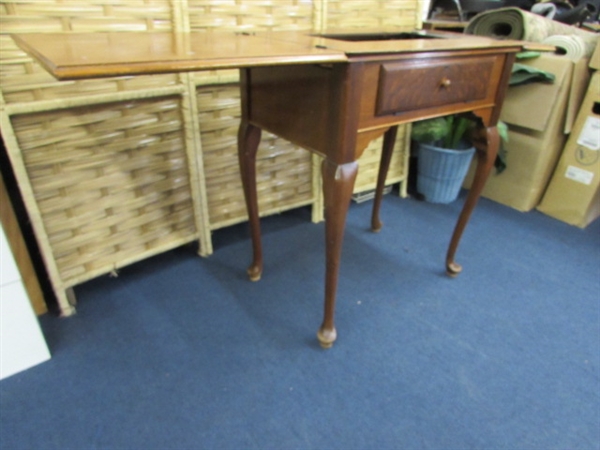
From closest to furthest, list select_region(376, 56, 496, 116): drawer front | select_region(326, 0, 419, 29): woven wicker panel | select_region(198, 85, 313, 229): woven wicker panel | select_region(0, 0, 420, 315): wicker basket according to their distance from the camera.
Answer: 1. select_region(376, 56, 496, 116): drawer front
2. select_region(0, 0, 420, 315): wicker basket
3. select_region(198, 85, 313, 229): woven wicker panel
4. select_region(326, 0, 419, 29): woven wicker panel

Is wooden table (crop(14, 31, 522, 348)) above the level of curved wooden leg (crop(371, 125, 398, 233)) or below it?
above

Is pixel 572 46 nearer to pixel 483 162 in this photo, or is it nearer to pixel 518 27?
pixel 518 27

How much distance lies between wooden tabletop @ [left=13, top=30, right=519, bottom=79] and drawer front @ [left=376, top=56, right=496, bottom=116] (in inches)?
1.6

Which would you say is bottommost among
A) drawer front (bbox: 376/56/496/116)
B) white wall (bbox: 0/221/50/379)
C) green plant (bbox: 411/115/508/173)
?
white wall (bbox: 0/221/50/379)

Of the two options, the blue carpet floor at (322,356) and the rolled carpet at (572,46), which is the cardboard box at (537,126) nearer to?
the rolled carpet at (572,46)

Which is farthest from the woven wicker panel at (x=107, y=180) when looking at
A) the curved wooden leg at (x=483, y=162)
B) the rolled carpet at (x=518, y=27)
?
the rolled carpet at (x=518, y=27)

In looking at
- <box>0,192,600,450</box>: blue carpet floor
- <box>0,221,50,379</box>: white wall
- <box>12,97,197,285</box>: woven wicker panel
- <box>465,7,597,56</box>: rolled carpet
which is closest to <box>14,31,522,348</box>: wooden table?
<box>0,192,600,450</box>: blue carpet floor

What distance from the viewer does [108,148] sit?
113cm

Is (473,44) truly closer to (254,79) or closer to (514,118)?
(254,79)

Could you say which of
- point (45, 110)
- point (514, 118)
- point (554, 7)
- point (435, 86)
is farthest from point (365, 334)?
point (554, 7)

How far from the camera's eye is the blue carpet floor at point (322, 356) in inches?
35.3

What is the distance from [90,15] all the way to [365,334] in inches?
42.0

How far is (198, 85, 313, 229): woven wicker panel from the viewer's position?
1301 mm

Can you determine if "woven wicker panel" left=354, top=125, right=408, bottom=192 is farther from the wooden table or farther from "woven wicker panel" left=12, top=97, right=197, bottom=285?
"woven wicker panel" left=12, top=97, right=197, bottom=285
